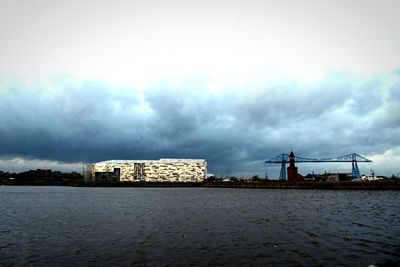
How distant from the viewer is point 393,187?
117500 millimetres

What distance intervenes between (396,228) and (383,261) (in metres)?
14.9

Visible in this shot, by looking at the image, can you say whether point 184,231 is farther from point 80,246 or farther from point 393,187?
point 393,187

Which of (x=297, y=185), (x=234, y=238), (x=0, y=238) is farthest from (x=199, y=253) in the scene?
(x=297, y=185)

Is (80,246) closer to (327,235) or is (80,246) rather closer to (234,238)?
(234,238)

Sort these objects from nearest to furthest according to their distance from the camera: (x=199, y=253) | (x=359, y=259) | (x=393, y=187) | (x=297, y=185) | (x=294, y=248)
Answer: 1. (x=359, y=259)
2. (x=199, y=253)
3. (x=294, y=248)
4. (x=393, y=187)
5. (x=297, y=185)

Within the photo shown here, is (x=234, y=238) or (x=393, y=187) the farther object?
(x=393, y=187)

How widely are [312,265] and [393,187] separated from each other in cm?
11985

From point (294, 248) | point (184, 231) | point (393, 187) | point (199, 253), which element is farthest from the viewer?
point (393, 187)

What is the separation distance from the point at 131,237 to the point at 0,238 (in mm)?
10691

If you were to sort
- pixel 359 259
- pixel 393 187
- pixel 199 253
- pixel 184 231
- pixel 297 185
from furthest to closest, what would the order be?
pixel 297 185 < pixel 393 187 < pixel 184 231 < pixel 199 253 < pixel 359 259

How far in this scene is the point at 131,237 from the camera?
2650cm

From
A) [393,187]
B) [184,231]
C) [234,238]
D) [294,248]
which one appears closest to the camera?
[294,248]

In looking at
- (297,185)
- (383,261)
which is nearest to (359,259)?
(383,261)

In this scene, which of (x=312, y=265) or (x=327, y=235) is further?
(x=327, y=235)
